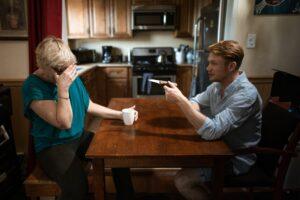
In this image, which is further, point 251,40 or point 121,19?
point 121,19

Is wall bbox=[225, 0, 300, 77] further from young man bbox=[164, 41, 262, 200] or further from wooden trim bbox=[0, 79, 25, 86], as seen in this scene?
wooden trim bbox=[0, 79, 25, 86]

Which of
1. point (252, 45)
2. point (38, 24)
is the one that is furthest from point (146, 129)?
point (252, 45)

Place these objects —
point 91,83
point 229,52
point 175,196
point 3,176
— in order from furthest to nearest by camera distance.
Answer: point 91,83, point 175,196, point 3,176, point 229,52

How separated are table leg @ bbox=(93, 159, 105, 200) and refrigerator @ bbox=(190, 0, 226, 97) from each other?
195 centimetres

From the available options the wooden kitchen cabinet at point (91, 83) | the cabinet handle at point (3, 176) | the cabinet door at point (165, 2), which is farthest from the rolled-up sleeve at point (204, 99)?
the cabinet door at point (165, 2)

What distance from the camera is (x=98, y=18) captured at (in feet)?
14.7

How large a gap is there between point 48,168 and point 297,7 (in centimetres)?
243

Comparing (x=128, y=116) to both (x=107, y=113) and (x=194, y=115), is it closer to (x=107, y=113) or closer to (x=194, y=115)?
(x=107, y=113)

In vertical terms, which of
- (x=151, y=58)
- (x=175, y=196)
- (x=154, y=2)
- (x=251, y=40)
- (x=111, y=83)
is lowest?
(x=175, y=196)

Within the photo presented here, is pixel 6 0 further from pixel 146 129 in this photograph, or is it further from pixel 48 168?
pixel 146 129

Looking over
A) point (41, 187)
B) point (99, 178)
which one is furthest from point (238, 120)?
point (41, 187)

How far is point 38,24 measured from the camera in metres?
1.98

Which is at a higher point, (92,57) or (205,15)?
(205,15)

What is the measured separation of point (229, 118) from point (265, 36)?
1499 mm
